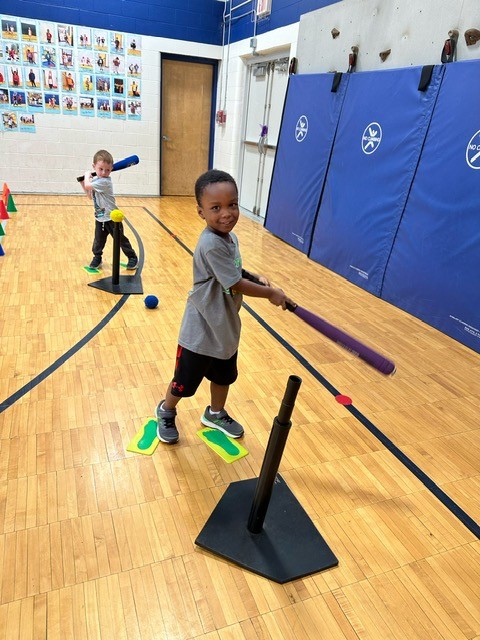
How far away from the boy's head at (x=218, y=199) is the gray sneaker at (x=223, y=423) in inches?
38.5

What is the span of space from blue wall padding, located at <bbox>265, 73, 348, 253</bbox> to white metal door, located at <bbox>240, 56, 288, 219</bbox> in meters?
0.73

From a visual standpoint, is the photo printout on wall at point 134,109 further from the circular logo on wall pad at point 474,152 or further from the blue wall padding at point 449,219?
the circular logo on wall pad at point 474,152

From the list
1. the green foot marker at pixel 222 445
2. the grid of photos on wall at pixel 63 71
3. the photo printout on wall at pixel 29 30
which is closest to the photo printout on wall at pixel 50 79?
the grid of photos on wall at pixel 63 71

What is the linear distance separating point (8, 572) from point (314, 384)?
5.78 feet

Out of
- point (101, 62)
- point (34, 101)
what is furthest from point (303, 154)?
point (34, 101)

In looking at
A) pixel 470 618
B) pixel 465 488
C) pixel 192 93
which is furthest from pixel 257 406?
pixel 192 93

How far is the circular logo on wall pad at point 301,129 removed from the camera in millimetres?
5189

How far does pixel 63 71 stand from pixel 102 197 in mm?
4472

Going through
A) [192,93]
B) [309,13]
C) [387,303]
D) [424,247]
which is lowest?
[387,303]

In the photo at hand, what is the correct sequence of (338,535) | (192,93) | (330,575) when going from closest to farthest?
(330,575), (338,535), (192,93)

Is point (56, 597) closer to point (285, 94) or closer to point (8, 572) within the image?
point (8, 572)

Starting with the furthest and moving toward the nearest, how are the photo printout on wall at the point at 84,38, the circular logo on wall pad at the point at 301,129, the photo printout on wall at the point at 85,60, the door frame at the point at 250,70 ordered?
1. the photo printout on wall at the point at 85,60
2. the photo printout on wall at the point at 84,38
3. the door frame at the point at 250,70
4. the circular logo on wall pad at the point at 301,129

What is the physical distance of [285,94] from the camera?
5.78 metres

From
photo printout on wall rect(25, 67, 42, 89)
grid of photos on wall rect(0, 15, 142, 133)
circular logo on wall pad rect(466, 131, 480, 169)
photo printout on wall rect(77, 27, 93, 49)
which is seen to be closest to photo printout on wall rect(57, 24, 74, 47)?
grid of photos on wall rect(0, 15, 142, 133)
